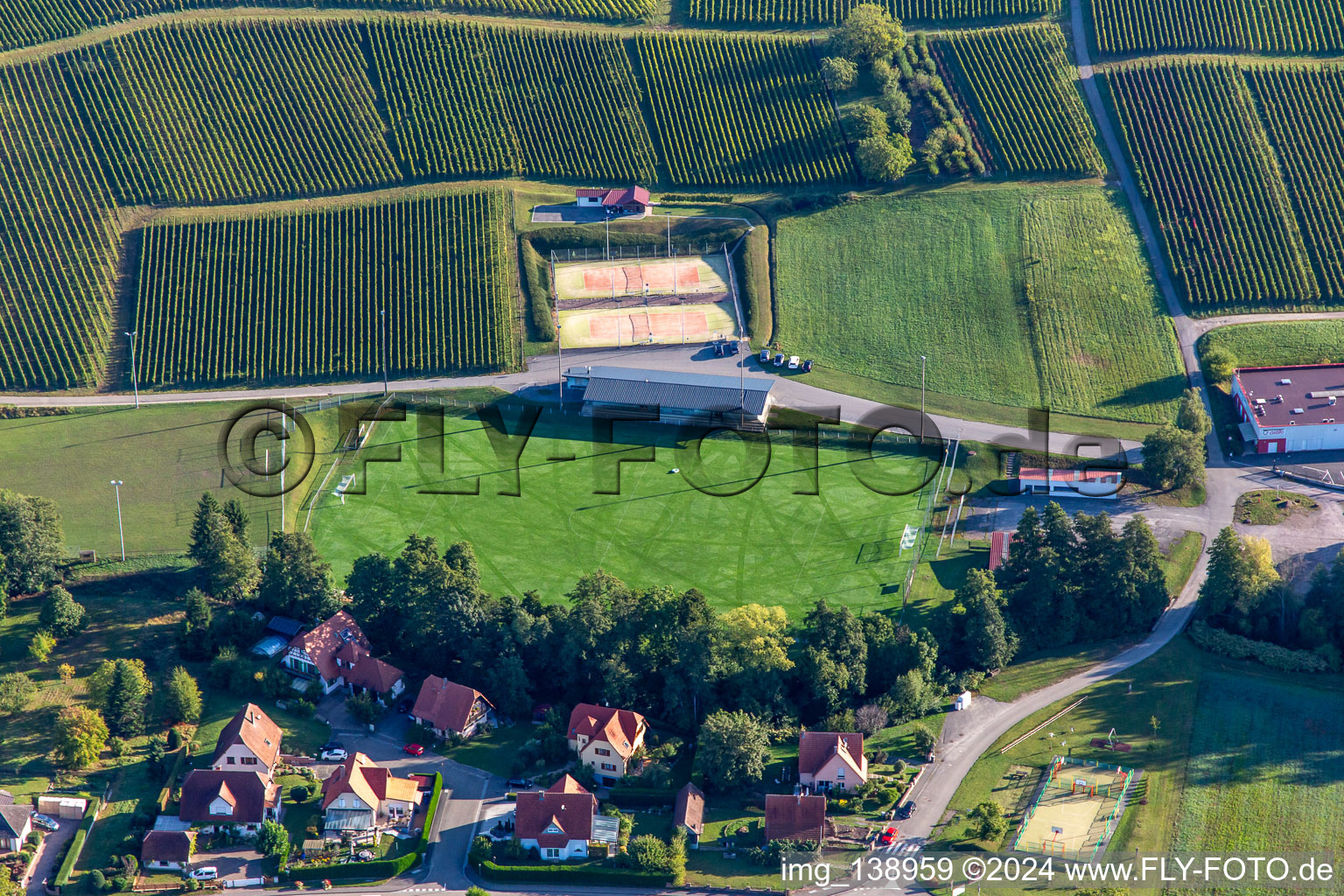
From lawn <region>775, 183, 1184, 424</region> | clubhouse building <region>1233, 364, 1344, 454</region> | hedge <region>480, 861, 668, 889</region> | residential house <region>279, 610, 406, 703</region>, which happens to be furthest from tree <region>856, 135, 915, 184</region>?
hedge <region>480, 861, 668, 889</region>

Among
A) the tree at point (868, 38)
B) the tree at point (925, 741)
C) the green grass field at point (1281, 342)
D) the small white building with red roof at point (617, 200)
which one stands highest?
the tree at point (868, 38)

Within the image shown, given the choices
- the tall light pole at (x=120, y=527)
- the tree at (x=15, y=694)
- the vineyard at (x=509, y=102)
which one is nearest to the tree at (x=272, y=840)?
the tree at (x=15, y=694)

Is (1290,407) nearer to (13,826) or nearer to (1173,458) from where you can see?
(1173,458)

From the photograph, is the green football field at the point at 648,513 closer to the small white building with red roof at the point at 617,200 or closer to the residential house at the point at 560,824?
the residential house at the point at 560,824

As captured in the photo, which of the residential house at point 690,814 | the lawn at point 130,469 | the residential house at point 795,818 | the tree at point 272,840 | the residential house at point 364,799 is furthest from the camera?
the lawn at point 130,469

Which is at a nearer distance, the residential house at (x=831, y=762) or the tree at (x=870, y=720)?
the residential house at (x=831, y=762)

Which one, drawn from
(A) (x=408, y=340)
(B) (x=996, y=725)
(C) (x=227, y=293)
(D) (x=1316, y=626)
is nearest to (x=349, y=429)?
(A) (x=408, y=340)
